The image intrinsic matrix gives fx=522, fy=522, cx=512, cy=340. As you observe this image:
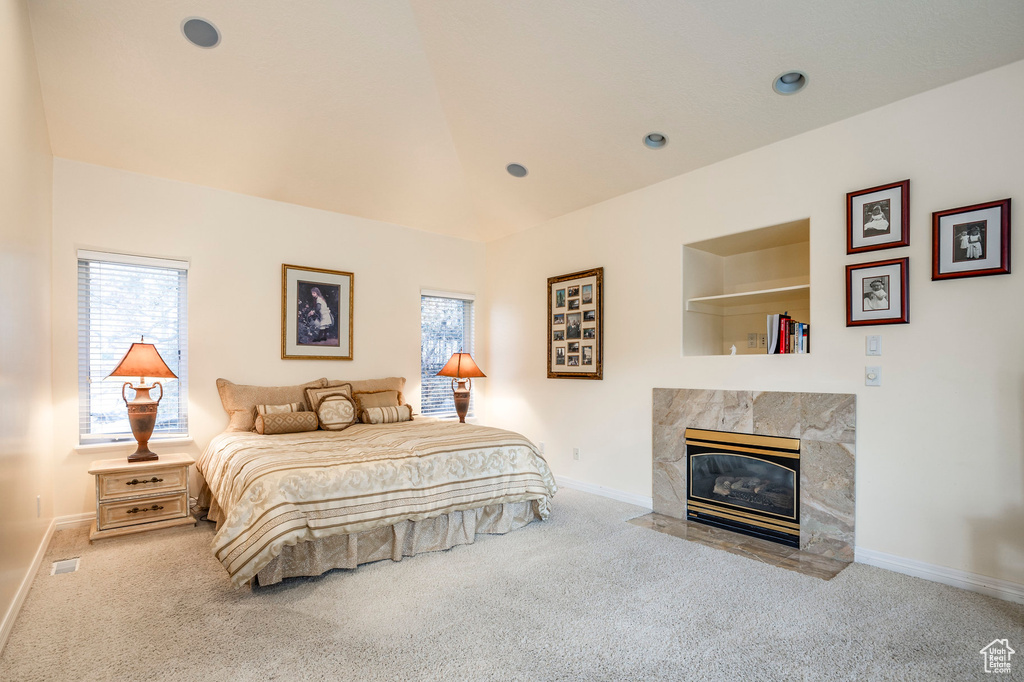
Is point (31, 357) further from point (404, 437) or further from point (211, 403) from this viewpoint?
point (404, 437)

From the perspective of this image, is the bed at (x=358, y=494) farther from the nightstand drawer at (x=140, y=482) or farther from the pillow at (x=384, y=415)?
the pillow at (x=384, y=415)

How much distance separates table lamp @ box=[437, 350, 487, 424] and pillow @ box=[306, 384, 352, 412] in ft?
3.23

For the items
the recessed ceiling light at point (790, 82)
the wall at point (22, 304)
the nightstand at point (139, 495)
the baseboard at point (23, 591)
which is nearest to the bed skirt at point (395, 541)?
the baseboard at point (23, 591)

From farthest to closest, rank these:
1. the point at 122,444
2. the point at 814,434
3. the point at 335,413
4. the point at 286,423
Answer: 1. the point at 335,413
2. the point at 286,423
3. the point at 122,444
4. the point at 814,434

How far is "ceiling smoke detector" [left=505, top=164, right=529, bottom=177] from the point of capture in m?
4.55

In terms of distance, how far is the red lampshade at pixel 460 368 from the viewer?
5.29m

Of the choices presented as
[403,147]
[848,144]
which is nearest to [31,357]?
[403,147]

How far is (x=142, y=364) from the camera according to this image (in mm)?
3588

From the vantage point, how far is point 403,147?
4.43m

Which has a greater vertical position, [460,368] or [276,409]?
[460,368]

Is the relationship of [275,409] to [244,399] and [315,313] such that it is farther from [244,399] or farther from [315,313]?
[315,313]

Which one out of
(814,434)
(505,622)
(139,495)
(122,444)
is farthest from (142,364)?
(814,434)

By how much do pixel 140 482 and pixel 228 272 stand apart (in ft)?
5.82

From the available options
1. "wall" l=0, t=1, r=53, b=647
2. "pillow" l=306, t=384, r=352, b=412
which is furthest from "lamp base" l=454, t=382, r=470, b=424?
"wall" l=0, t=1, r=53, b=647
